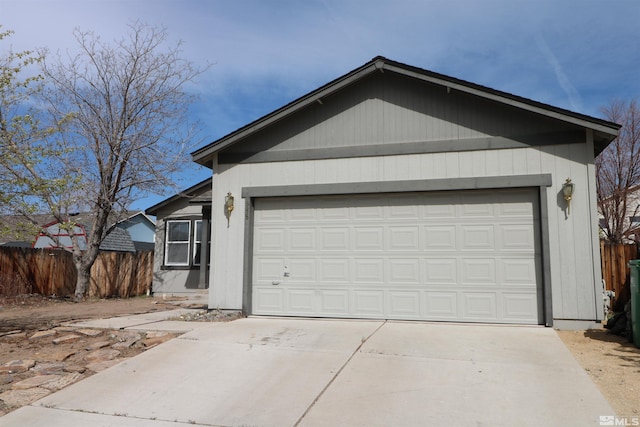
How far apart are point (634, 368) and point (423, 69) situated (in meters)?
5.98

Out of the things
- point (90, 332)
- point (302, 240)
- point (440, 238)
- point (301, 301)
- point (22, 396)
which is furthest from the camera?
point (302, 240)

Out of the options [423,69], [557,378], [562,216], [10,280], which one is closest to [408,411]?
[557,378]

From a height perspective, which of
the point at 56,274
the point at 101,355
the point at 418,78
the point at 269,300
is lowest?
the point at 101,355

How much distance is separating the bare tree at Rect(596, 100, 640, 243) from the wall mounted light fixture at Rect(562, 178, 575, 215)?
16856mm

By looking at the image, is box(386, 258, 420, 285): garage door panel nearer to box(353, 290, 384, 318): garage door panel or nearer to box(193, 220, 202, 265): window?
box(353, 290, 384, 318): garage door panel

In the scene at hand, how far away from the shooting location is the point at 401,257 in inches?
347

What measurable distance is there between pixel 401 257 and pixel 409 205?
1034mm

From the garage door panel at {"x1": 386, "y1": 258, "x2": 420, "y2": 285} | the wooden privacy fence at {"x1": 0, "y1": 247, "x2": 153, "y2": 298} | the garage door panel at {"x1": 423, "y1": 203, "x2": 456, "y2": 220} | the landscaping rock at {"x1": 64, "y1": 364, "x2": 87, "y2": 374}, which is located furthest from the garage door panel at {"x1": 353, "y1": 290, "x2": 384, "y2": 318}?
the wooden privacy fence at {"x1": 0, "y1": 247, "x2": 153, "y2": 298}

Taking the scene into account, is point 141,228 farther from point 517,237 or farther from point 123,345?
point 517,237

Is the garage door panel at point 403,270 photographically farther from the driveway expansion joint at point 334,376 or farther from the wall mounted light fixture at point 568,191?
the wall mounted light fixture at point 568,191

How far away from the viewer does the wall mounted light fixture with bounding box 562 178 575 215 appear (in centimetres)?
797

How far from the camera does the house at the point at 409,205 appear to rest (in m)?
8.10

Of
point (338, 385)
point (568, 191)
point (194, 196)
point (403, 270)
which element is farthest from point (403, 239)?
point (194, 196)

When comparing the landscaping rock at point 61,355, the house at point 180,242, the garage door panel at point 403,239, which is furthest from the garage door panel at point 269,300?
the house at point 180,242
